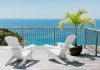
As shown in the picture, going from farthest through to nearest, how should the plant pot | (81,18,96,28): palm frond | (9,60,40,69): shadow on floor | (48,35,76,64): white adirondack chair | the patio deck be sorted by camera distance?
(81,18,96,28): palm frond
the plant pot
(48,35,76,64): white adirondack chair
(9,60,40,69): shadow on floor
the patio deck

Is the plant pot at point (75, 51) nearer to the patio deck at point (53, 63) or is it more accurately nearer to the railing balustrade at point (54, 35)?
the patio deck at point (53, 63)

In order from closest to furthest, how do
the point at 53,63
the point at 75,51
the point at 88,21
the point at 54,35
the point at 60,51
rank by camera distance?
1. the point at 53,63
2. the point at 60,51
3. the point at 75,51
4. the point at 88,21
5. the point at 54,35

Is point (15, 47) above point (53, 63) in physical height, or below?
above

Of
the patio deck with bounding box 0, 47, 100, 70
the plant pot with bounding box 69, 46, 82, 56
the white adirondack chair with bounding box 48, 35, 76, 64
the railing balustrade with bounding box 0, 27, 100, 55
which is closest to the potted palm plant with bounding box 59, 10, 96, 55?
the plant pot with bounding box 69, 46, 82, 56

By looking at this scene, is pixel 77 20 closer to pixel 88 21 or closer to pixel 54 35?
pixel 88 21

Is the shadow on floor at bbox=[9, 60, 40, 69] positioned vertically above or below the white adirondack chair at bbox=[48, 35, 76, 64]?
below

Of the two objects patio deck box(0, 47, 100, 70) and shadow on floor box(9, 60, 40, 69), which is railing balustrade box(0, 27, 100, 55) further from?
shadow on floor box(9, 60, 40, 69)

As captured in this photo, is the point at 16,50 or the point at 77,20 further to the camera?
the point at 77,20

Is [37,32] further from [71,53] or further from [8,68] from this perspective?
[8,68]

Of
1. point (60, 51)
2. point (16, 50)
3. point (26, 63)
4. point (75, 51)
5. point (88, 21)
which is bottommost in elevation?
point (26, 63)

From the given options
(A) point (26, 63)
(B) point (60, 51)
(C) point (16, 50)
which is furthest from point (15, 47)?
(B) point (60, 51)

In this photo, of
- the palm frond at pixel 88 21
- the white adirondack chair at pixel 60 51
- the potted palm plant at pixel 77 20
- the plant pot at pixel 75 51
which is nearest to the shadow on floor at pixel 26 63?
the white adirondack chair at pixel 60 51

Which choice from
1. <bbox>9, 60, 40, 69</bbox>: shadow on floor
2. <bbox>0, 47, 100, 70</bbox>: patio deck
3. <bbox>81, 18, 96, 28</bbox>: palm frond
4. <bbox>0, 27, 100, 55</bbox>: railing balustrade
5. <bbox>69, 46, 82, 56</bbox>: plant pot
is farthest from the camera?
<bbox>0, 27, 100, 55</bbox>: railing balustrade

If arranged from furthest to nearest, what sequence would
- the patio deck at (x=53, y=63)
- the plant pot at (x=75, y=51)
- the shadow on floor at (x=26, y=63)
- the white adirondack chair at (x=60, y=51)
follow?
the plant pot at (x=75, y=51), the white adirondack chair at (x=60, y=51), the shadow on floor at (x=26, y=63), the patio deck at (x=53, y=63)
